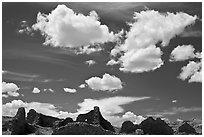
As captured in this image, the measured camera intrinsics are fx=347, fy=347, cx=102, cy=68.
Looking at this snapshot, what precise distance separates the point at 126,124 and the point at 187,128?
9176 mm

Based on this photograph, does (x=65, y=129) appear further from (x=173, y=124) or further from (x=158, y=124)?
(x=173, y=124)

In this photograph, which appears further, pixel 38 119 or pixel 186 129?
pixel 38 119

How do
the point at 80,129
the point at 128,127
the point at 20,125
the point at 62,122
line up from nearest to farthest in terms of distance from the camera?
the point at 80,129, the point at 20,125, the point at 62,122, the point at 128,127

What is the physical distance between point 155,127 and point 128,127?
587cm

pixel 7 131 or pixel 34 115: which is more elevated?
pixel 34 115

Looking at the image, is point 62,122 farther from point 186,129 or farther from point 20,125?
point 186,129

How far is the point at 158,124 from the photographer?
4856 cm

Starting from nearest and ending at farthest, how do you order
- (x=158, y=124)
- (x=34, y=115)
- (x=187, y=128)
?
(x=158, y=124) < (x=187, y=128) < (x=34, y=115)

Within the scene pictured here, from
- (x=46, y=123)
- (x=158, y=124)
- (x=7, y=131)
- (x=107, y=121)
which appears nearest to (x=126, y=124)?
(x=107, y=121)

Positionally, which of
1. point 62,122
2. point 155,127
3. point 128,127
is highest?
point 62,122

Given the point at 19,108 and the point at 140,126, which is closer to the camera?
the point at 19,108

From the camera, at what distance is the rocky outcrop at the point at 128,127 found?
51744 mm

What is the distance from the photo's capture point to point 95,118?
50281mm

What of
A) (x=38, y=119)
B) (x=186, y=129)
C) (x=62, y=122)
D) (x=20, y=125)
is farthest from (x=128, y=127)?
(x=20, y=125)
